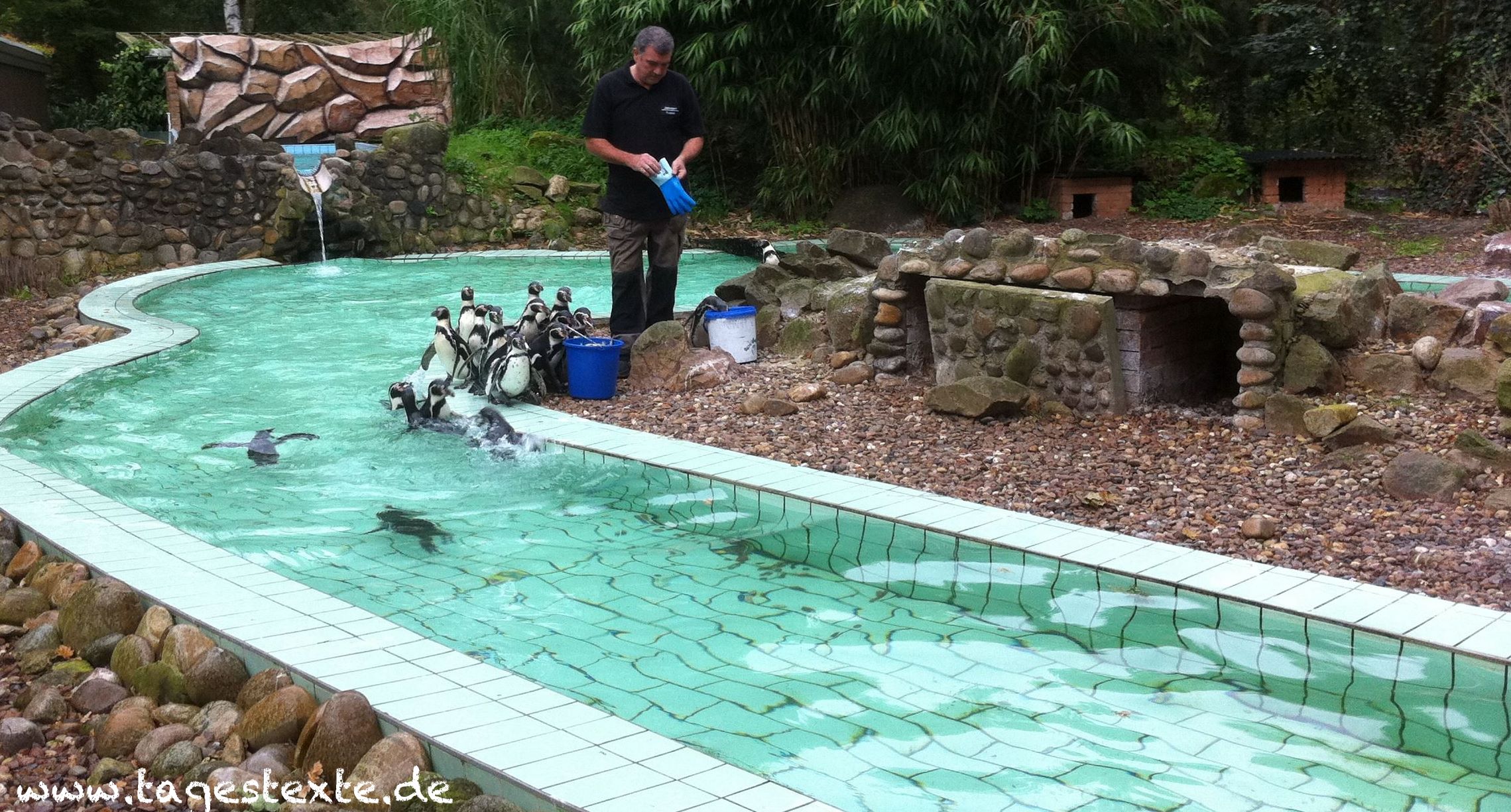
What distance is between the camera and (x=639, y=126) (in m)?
6.52

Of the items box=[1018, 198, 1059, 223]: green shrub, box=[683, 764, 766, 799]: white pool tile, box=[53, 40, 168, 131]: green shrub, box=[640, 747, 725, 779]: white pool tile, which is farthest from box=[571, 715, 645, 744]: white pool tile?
box=[53, 40, 168, 131]: green shrub

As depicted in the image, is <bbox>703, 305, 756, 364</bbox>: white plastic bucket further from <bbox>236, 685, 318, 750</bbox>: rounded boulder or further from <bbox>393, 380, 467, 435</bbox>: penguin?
<bbox>236, 685, 318, 750</bbox>: rounded boulder

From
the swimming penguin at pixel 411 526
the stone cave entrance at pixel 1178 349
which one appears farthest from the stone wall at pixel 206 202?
the stone cave entrance at pixel 1178 349

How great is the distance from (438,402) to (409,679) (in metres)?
3.16

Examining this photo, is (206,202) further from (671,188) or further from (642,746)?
(642,746)

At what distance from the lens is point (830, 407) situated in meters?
5.89

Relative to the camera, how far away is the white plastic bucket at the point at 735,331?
6785 mm

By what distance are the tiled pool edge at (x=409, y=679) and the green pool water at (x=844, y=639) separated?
1.21ft

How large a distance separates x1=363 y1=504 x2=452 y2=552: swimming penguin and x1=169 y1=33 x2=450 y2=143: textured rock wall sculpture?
14874mm

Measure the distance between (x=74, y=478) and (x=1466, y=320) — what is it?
5822 millimetres

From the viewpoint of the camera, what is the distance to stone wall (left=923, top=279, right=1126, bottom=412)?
5309mm

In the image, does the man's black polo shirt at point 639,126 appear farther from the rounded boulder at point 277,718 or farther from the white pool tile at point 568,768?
the white pool tile at point 568,768

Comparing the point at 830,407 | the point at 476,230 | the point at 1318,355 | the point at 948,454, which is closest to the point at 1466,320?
the point at 1318,355

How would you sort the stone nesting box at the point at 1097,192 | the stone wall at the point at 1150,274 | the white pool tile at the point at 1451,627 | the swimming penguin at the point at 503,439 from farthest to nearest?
the stone nesting box at the point at 1097,192 < the swimming penguin at the point at 503,439 < the stone wall at the point at 1150,274 < the white pool tile at the point at 1451,627
